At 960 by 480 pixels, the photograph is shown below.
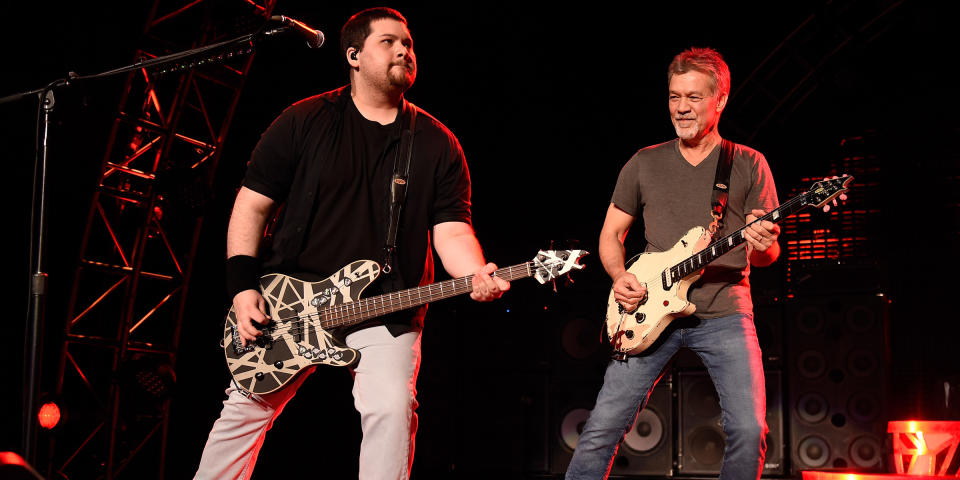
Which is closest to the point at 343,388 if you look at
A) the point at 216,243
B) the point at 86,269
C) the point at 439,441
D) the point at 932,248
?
the point at 439,441

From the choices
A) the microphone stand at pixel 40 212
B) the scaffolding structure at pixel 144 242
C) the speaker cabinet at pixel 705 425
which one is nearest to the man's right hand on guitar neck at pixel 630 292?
the microphone stand at pixel 40 212

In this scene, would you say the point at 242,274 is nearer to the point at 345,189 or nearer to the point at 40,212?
the point at 345,189

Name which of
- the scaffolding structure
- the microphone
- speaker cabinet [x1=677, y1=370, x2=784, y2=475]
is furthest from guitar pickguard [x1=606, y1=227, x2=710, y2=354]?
the scaffolding structure

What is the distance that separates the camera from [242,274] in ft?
11.5

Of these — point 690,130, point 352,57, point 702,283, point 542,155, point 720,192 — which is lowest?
point 702,283

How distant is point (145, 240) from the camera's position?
26.3ft

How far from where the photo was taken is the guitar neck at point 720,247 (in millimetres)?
3852

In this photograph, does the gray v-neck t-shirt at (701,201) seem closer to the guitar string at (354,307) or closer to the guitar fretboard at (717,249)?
the guitar fretboard at (717,249)

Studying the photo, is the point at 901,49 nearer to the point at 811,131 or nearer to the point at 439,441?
the point at 811,131

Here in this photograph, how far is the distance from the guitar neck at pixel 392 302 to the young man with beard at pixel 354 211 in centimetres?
5

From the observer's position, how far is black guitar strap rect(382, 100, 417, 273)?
11.7ft

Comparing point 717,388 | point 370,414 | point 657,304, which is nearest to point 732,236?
point 657,304

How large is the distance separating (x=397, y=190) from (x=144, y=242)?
5.19m

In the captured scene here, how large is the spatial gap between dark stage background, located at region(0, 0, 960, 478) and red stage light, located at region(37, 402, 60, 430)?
105 centimetres
